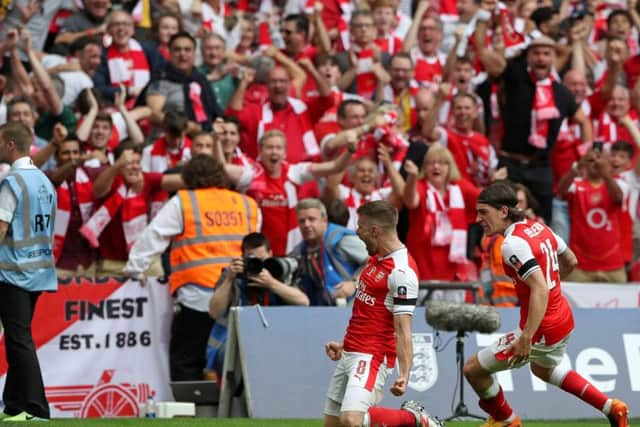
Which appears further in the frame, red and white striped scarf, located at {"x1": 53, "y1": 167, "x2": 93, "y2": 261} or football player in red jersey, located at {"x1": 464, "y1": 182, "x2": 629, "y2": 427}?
red and white striped scarf, located at {"x1": 53, "y1": 167, "x2": 93, "y2": 261}

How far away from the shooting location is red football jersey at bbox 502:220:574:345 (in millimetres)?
10102

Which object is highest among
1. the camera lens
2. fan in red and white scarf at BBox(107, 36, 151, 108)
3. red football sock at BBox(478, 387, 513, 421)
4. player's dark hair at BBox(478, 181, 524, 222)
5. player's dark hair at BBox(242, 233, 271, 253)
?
player's dark hair at BBox(478, 181, 524, 222)

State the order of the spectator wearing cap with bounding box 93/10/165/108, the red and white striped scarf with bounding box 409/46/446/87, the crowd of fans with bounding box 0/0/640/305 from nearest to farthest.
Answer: the crowd of fans with bounding box 0/0/640/305
the spectator wearing cap with bounding box 93/10/165/108
the red and white striped scarf with bounding box 409/46/446/87

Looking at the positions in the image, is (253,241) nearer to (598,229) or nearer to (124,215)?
(124,215)

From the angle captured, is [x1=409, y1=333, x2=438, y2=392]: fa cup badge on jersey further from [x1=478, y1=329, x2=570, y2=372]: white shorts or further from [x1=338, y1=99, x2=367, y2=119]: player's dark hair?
[x1=338, y1=99, x2=367, y2=119]: player's dark hair

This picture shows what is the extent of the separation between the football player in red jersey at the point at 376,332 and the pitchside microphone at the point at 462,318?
2296 millimetres

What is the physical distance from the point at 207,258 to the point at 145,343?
3.70 ft

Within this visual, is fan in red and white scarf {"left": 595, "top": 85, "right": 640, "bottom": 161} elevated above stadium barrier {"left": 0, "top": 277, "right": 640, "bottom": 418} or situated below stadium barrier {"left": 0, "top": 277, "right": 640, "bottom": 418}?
above

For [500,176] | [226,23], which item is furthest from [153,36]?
[500,176]

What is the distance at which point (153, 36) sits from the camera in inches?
744

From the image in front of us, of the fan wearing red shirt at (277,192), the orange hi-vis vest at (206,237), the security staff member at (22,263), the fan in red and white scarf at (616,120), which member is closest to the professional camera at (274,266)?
the orange hi-vis vest at (206,237)

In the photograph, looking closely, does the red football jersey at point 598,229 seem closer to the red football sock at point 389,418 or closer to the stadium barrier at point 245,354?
the stadium barrier at point 245,354

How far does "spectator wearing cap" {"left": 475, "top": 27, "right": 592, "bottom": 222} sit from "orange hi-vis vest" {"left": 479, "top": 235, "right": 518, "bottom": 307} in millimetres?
2926

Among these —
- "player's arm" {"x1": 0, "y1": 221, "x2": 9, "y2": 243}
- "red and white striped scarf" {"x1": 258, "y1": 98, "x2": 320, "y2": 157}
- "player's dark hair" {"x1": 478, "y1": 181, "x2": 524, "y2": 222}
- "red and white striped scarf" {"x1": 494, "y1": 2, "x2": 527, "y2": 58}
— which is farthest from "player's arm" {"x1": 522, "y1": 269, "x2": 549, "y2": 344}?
"red and white striped scarf" {"x1": 494, "y1": 2, "x2": 527, "y2": 58}
